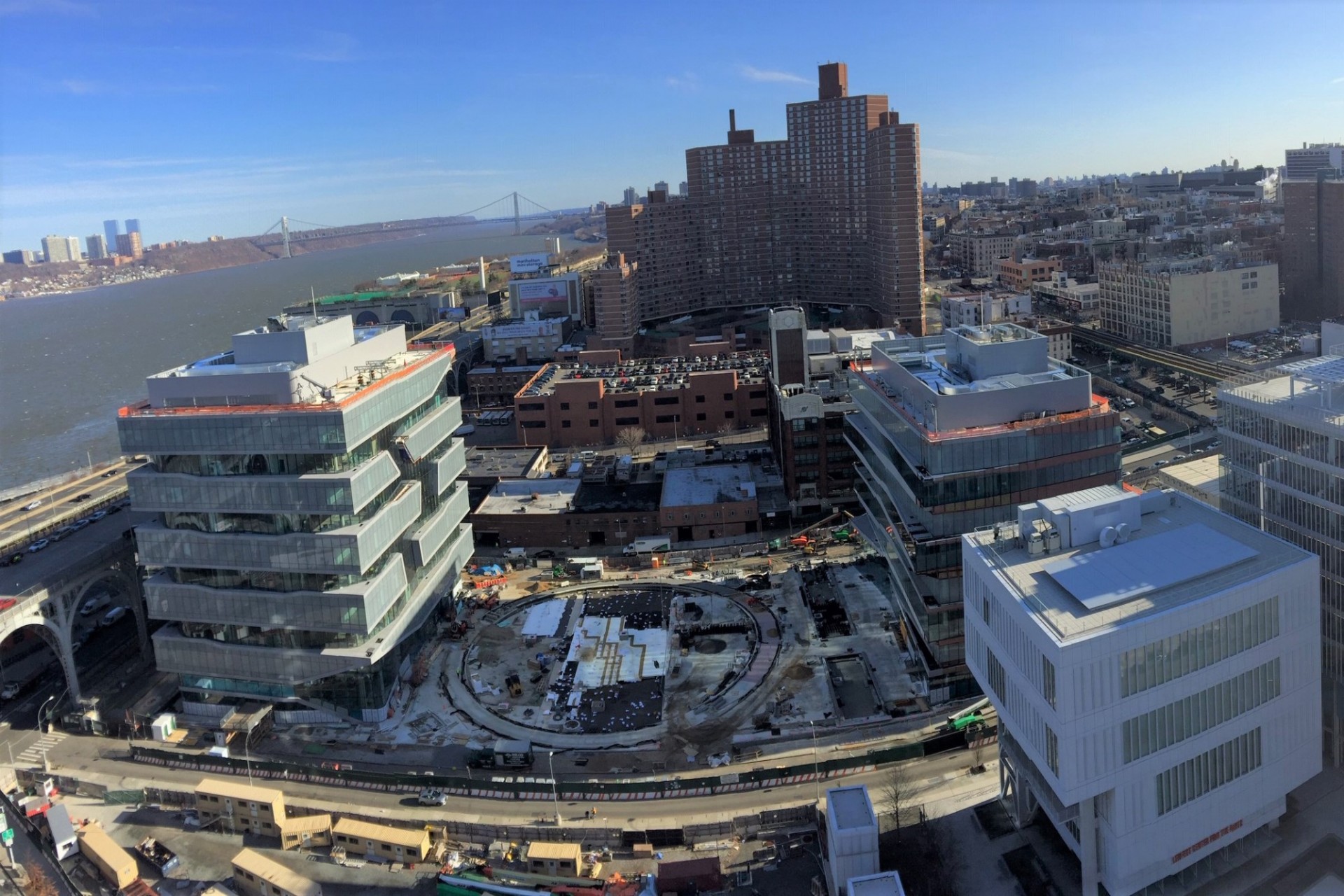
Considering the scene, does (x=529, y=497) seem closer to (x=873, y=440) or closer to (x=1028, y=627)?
(x=873, y=440)

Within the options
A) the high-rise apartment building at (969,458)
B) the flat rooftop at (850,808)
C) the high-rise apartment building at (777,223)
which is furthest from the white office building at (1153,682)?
the high-rise apartment building at (777,223)

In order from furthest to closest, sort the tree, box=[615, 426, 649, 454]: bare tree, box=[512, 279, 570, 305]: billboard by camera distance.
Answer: box=[512, 279, 570, 305]: billboard < box=[615, 426, 649, 454]: bare tree < the tree

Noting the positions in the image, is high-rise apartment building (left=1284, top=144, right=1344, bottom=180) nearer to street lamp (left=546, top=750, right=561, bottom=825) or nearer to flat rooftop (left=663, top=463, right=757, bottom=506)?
flat rooftop (left=663, top=463, right=757, bottom=506)

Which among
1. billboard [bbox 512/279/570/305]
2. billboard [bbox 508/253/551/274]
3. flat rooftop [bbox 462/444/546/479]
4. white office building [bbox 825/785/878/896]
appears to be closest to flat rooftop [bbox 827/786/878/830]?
white office building [bbox 825/785/878/896]

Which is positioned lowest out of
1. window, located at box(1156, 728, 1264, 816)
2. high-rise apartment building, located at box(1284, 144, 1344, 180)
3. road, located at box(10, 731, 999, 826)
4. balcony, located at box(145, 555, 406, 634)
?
road, located at box(10, 731, 999, 826)

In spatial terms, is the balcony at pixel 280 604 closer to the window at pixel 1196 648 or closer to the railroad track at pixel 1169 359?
the window at pixel 1196 648

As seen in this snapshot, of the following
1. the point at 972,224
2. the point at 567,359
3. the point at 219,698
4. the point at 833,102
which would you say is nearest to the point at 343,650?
the point at 219,698

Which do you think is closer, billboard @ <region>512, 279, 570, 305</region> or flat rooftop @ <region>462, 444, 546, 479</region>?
flat rooftop @ <region>462, 444, 546, 479</region>
